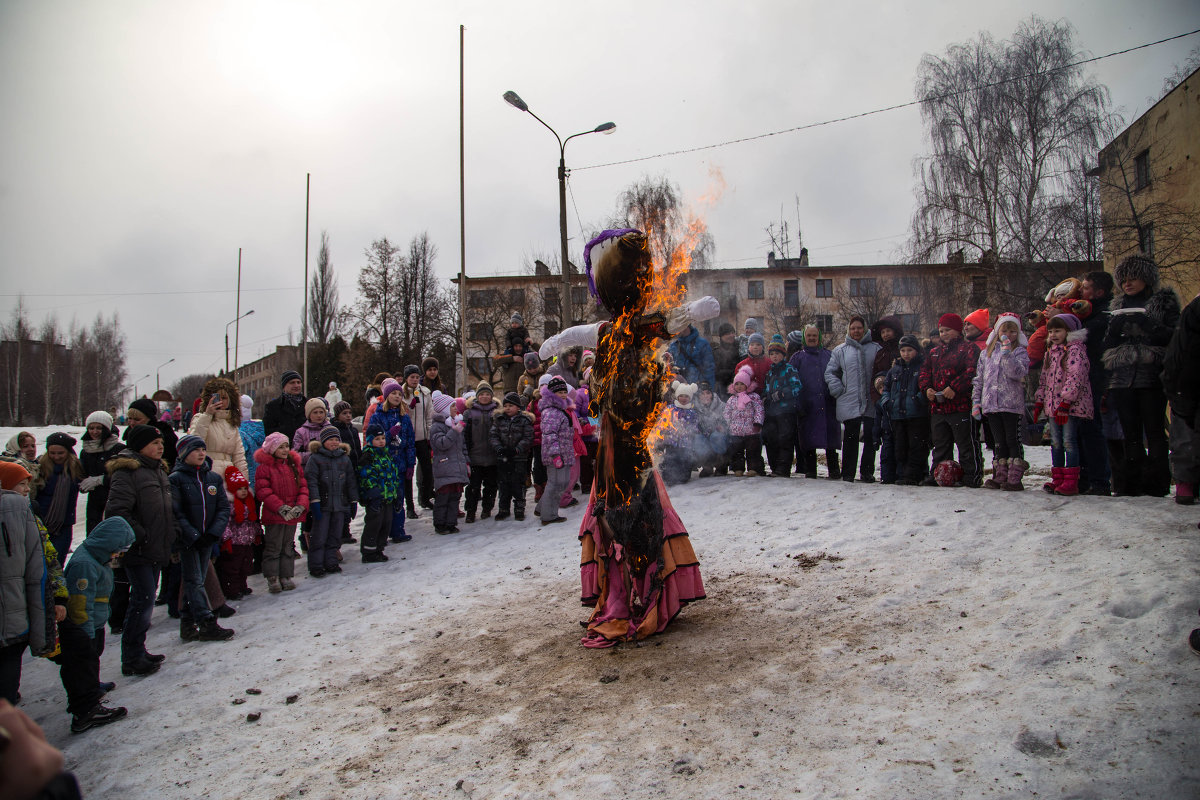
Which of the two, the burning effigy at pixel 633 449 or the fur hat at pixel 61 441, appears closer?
the burning effigy at pixel 633 449

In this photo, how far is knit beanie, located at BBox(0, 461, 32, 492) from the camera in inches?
172

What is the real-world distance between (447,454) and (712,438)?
397cm

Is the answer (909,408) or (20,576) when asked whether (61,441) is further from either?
(909,408)

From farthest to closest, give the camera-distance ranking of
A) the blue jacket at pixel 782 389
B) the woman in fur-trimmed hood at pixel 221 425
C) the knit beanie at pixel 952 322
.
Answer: the blue jacket at pixel 782 389 < the knit beanie at pixel 952 322 < the woman in fur-trimmed hood at pixel 221 425

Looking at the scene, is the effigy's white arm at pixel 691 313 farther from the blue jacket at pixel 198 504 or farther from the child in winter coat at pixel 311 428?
the child in winter coat at pixel 311 428

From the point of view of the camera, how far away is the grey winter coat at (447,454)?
952cm

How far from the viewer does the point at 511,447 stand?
9.86 meters

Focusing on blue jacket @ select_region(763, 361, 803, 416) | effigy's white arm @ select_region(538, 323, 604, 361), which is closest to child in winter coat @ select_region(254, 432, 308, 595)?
effigy's white arm @ select_region(538, 323, 604, 361)

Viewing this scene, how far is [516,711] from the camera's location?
13.5 feet

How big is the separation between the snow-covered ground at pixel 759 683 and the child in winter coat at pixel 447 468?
2.64 m

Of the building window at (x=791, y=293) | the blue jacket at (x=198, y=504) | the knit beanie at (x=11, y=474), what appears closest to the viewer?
the knit beanie at (x=11, y=474)

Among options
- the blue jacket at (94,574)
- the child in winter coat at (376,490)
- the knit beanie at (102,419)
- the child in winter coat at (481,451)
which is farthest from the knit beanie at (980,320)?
the knit beanie at (102,419)

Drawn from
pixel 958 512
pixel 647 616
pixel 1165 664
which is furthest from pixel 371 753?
pixel 958 512

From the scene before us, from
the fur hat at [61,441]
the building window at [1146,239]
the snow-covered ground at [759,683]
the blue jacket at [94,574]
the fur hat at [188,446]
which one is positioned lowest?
the snow-covered ground at [759,683]
